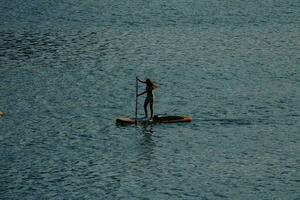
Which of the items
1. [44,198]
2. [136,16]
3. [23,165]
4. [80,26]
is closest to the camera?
[44,198]

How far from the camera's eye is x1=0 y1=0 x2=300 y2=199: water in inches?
1753

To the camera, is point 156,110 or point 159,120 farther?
point 156,110

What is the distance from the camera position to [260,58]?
3342 inches

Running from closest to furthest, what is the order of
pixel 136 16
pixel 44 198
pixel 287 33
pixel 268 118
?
1. pixel 44 198
2. pixel 268 118
3. pixel 287 33
4. pixel 136 16

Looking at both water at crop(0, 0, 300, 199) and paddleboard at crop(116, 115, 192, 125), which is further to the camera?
paddleboard at crop(116, 115, 192, 125)

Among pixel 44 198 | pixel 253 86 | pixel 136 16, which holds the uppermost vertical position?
pixel 136 16

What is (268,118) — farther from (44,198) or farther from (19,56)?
(19,56)

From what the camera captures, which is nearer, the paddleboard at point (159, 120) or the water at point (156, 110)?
the water at point (156, 110)

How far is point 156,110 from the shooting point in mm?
60781

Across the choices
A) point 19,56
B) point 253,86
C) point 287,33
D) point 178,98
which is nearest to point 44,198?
point 178,98

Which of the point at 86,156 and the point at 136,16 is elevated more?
the point at 136,16

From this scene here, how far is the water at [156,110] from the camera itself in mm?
44531

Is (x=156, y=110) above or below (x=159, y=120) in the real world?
above

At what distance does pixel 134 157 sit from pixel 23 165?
21.3 feet
